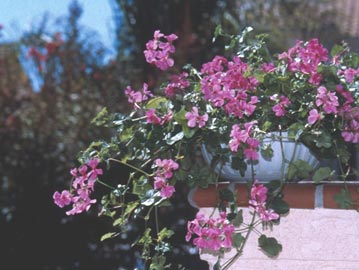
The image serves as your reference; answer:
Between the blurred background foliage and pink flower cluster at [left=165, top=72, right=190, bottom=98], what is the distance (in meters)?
1.50

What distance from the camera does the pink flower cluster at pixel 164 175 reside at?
1.80 metres

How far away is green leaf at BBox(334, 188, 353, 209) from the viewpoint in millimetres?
1743

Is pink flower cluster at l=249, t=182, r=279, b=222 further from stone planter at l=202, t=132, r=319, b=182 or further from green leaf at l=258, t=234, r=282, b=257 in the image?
stone planter at l=202, t=132, r=319, b=182

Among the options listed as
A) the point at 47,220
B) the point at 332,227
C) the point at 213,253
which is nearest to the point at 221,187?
the point at 213,253

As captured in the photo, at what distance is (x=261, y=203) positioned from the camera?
1729 millimetres

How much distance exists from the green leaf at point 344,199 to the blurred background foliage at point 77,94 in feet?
5.53

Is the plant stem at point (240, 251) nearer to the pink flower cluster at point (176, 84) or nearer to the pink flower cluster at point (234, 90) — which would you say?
the pink flower cluster at point (234, 90)

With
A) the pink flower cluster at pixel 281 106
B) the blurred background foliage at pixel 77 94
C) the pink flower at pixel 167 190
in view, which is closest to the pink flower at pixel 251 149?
the pink flower cluster at pixel 281 106

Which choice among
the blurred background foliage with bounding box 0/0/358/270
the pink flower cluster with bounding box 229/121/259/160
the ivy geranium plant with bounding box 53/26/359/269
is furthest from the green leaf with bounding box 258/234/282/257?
the blurred background foliage with bounding box 0/0/358/270

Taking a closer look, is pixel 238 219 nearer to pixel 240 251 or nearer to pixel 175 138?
pixel 240 251

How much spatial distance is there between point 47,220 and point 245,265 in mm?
2799

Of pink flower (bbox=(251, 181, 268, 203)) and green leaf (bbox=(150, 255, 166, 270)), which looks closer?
pink flower (bbox=(251, 181, 268, 203))

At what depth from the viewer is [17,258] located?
15.0 feet

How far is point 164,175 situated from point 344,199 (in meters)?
0.45
